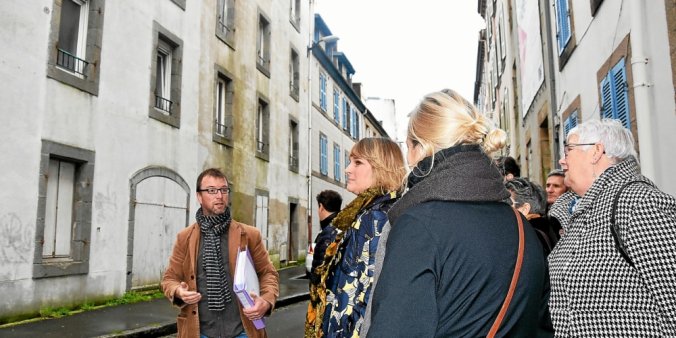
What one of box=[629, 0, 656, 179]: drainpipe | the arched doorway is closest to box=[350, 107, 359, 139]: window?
the arched doorway

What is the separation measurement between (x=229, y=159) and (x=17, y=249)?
708 centimetres

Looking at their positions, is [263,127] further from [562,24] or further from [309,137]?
[562,24]

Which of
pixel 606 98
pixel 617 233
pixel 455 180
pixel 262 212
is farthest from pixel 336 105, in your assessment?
pixel 455 180

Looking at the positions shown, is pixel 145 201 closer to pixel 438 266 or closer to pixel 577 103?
pixel 577 103

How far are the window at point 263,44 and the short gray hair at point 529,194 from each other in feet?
47.9

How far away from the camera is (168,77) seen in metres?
12.2

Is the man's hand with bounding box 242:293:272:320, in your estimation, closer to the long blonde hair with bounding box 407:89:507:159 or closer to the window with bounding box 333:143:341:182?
the long blonde hair with bounding box 407:89:507:159

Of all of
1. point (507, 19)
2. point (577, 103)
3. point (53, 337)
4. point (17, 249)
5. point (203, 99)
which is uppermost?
point (507, 19)

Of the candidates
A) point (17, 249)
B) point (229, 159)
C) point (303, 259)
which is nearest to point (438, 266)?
point (17, 249)

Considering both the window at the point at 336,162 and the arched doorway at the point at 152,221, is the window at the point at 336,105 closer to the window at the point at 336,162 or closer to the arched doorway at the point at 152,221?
the window at the point at 336,162

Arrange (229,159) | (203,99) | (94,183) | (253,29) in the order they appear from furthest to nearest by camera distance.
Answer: (253,29) → (229,159) → (203,99) → (94,183)

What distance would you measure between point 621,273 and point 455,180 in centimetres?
83

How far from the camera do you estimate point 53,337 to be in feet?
22.1

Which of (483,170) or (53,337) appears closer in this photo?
(483,170)
